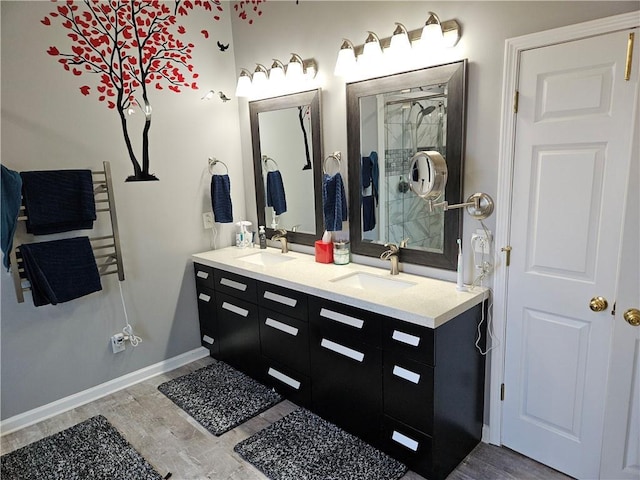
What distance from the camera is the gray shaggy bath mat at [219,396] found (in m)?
2.52

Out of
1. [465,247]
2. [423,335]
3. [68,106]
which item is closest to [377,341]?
[423,335]

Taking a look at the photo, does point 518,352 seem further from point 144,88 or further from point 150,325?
point 144,88

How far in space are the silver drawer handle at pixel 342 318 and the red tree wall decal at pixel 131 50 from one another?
1584 mm

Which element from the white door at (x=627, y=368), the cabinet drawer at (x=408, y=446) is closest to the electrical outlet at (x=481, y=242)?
the white door at (x=627, y=368)

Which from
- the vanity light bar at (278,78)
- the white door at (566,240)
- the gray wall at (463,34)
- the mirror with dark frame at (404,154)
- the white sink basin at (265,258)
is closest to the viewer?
the white door at (566,240)

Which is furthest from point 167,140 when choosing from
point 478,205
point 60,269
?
point 478,205

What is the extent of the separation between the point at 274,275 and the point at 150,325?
1.16m

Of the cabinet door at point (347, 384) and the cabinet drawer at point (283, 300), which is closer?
the cabinet door at point (347, 384)

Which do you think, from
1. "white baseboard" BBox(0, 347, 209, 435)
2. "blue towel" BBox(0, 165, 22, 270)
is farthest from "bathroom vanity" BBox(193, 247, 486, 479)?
"blue towel" BBox(0, 165, 22, 270)

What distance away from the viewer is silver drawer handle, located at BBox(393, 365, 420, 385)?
191 centimetres

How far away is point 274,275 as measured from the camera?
2531 mm

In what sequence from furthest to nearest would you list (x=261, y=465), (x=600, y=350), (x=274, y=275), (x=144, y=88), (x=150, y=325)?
(x=150, y=325) < (x=144, y=88) < (x=274, y=275) < (x=261, y=465) < (x=600, y=350)

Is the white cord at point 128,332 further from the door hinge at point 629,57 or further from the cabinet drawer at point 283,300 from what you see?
the door hinge at point 629,57

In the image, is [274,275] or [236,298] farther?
[236,298]
